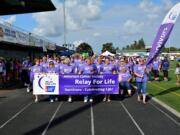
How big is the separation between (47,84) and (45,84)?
8cm

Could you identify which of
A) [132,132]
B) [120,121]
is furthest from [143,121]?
[132,132]

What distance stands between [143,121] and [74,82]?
523 centimetres

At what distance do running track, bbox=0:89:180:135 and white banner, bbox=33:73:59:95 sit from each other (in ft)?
1.57

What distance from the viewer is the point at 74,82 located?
1549cm

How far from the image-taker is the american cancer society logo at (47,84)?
15312mm

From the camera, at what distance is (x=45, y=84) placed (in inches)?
604

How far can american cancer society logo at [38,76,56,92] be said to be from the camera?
50.2 ft

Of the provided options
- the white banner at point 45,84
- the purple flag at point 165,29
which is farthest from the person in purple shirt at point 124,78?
the white banner at point 45,84

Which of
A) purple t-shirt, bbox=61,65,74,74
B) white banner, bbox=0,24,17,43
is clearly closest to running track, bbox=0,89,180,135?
purple t-shirt, bbox=61,65,74,74

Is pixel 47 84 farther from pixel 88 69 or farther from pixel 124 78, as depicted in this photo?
pixel 124 78

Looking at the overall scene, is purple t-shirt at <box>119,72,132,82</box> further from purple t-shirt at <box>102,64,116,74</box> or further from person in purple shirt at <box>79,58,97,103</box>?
person in purple shirt at <box>79,58,97,103</box>

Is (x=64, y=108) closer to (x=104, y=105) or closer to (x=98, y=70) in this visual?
(x=104, y=105)

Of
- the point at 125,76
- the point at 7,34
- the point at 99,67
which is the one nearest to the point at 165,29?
the point at 125,76

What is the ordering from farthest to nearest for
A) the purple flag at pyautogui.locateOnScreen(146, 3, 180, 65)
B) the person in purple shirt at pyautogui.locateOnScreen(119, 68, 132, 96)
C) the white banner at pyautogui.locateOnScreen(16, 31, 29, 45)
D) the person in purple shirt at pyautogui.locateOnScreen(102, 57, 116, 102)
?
the white banner at pyautogui.locateOnScreen(16, 31, 29, 45)
the person in purple shirt at pyautogui.locateOnScreen(119, 68, 132, 96)
the person in purple shirt at pyautogui.locateOnScreen(102, 57, 116, 102)
the purple flag at pyautogui.locateOnScreen(146, 3, 180, 65)
